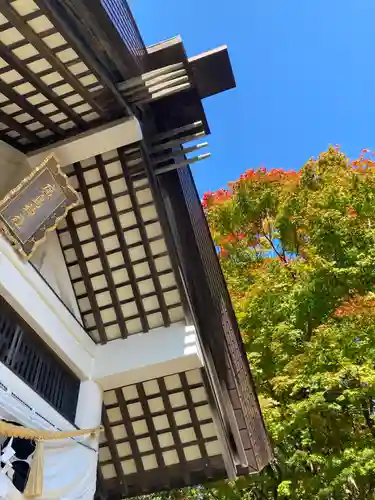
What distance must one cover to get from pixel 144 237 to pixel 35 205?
5.47ft

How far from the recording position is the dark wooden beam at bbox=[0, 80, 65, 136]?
5.39 metres

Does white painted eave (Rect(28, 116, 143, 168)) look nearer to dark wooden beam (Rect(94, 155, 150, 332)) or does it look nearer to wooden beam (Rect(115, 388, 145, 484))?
dark wooden beam (Rect(94, 155, 150, 332))

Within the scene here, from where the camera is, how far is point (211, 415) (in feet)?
24.6

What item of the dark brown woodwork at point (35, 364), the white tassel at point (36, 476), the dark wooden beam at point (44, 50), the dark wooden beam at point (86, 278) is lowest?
the white tassel at point (36, 476)

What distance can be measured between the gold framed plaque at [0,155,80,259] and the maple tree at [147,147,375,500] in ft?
21.1

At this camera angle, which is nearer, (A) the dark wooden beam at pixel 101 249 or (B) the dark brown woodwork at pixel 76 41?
(B) the dark brown woodwork at pixel 76 41

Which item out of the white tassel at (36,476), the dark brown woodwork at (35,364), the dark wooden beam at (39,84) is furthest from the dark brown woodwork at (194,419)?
the dark wooden beam at (39,84)

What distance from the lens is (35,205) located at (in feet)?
19.4

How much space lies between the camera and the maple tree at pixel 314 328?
33.0ft

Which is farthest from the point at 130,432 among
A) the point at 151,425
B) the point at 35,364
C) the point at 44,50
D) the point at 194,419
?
the point at 44,50

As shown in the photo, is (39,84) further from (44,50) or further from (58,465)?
(58,465)

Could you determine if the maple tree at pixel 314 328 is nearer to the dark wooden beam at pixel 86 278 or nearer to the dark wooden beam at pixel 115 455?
the dark wooden beam at pixel 115 455

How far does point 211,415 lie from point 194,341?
1.36m

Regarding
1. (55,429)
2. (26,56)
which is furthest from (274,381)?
(26,56)
